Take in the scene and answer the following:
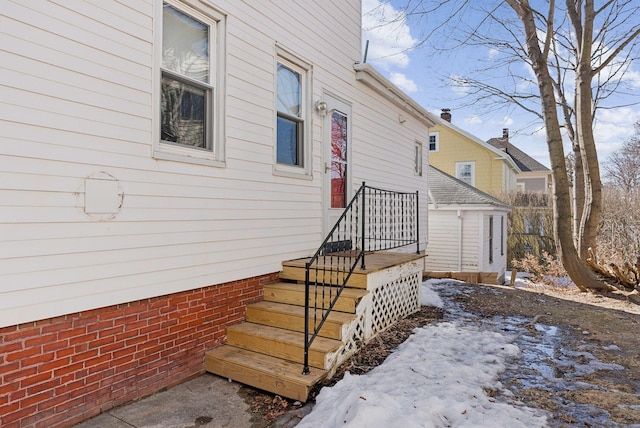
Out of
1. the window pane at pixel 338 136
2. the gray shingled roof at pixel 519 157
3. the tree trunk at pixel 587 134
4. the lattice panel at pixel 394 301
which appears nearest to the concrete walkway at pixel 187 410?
the lattice panel at pixel 394 301

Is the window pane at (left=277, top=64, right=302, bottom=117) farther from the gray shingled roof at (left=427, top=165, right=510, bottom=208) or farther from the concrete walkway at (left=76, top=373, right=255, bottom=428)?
the gray shingled roof at (left=427, top=165, right=510, bottom=208)

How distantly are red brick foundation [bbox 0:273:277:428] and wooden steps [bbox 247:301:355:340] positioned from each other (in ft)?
1.17

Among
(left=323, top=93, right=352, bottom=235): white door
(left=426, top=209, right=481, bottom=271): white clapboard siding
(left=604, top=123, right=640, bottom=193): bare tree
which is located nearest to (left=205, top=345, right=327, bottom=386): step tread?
(left=323, top=93, right=352, bottom=235): white door

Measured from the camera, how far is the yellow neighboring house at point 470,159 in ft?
66.1

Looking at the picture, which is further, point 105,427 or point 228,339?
point 228,339

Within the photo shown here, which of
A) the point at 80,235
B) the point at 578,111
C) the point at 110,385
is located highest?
the point at 578,111

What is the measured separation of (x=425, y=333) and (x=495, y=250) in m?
11.8

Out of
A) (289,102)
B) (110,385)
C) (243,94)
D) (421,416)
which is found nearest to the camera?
(421,416)

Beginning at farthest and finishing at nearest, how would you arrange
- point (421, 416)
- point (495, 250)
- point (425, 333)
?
point (495, 250) < point (425, 333) < point (421, 416)

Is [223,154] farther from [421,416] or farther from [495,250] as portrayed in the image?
[495,250]

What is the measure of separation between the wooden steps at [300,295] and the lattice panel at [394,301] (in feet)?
1.66

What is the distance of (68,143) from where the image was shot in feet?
8.92

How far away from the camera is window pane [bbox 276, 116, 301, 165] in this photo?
4941 mm

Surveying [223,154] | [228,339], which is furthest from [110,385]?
[223,154]
